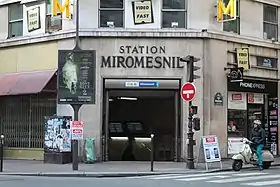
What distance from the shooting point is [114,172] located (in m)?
18.8

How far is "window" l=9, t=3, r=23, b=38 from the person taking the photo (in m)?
26.3

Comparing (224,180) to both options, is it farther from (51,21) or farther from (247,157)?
(51,21)

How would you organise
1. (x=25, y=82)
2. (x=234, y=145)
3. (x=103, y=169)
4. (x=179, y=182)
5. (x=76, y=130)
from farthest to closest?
(x=234, y=145) → (x=25, y=82) → (x=103, y=169) → (x=76, y=130) → (x=179, y=182)

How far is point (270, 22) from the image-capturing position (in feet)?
87.0

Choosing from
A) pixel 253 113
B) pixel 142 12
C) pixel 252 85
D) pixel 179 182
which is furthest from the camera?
pixel 253 113

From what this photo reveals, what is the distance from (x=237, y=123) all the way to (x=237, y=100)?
1.06m

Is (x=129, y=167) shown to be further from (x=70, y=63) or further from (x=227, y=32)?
(x=227, y=32)

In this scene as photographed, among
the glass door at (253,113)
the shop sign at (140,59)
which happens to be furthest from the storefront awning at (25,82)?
the glass door at (253,113)

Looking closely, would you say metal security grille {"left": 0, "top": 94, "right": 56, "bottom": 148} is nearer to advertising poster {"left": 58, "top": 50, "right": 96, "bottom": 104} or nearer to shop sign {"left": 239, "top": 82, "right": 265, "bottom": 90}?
advertising poster {"left": 58, "top": 50, "right": 96, "bottom": 104}

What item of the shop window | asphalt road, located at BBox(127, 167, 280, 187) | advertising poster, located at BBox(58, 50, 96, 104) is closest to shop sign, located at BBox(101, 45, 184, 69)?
the shop window

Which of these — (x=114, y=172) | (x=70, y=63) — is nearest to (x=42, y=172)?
(x=114, y=172)

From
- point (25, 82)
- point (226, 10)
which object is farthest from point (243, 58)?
point (25, 82)

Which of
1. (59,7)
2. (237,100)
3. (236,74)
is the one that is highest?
(59,7)

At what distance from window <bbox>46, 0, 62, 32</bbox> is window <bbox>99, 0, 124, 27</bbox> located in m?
2.03
